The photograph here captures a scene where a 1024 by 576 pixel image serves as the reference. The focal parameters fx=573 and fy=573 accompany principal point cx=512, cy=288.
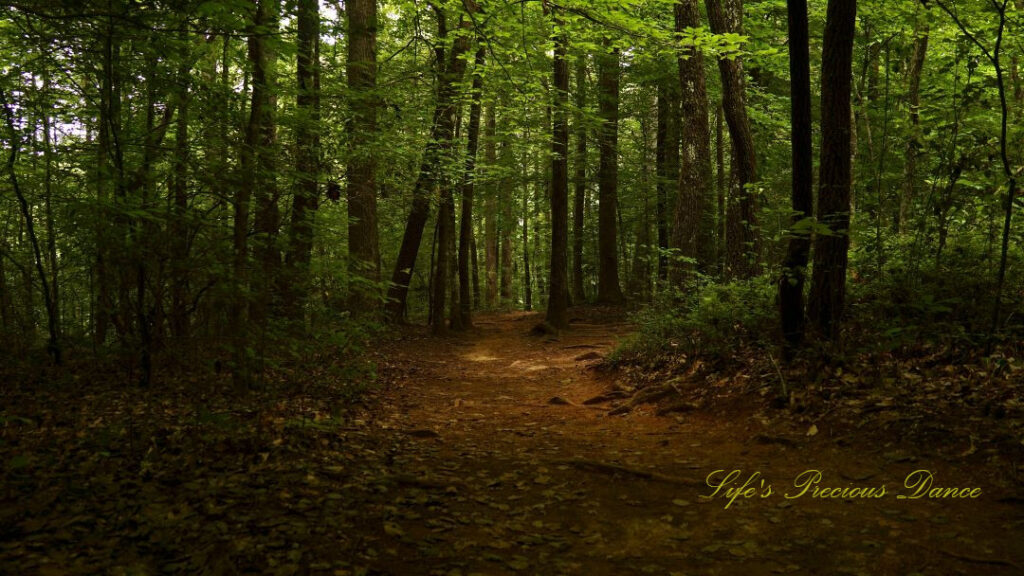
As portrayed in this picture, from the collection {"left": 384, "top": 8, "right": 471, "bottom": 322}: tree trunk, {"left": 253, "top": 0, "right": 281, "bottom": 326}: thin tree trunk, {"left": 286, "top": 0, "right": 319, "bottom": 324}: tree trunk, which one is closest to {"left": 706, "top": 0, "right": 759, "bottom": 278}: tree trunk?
{"left": 384, "top": 8, "right": 471, "bottom": 322}: tree trunk

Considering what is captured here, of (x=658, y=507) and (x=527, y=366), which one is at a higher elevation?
(x=658, y=507)

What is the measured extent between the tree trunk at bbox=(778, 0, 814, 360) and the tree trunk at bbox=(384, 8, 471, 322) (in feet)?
23.6

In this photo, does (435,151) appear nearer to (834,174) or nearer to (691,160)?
Answer: (691,160)

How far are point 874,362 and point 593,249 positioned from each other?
20.6m

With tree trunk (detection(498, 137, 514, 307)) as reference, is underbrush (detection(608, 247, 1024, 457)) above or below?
below

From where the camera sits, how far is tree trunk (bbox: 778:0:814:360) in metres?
7.01

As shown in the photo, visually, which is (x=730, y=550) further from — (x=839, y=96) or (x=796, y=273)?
(x=839, y=96)

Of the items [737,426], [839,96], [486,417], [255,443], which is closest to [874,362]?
[737,426]

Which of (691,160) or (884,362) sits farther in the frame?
(691,160)

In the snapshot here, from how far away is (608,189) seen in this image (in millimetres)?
20406

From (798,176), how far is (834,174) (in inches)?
15.9

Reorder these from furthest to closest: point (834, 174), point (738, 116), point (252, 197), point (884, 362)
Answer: point (738, 116) < point (834, 174) < point (252, 197) < point (884, 362)

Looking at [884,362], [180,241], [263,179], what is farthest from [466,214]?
[884,362]

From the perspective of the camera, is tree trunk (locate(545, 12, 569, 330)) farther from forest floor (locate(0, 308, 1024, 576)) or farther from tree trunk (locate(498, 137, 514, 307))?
forest floor (locate(0, 308, 1024, 576))
